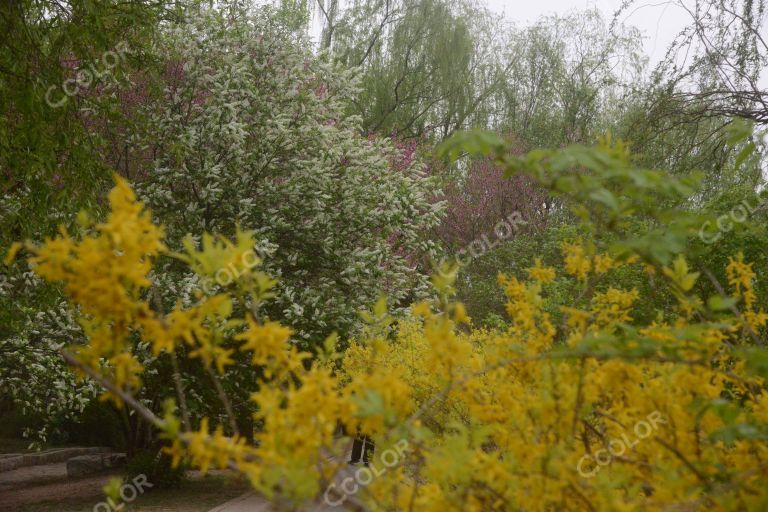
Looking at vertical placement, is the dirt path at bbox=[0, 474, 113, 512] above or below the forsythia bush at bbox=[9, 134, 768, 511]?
below

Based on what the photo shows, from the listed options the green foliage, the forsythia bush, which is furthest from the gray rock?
the forsythia bush

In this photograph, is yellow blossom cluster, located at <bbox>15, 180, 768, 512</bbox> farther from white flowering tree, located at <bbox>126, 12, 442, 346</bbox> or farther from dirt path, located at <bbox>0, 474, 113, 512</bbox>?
dirt path, located at <bbox>0, 474, 113, 512</bbox>

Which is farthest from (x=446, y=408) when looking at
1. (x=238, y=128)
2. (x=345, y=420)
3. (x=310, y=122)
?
(x=310, y=122)

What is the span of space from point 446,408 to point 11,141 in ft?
14.1

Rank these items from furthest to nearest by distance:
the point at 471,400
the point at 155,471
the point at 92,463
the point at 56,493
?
the point at 92,463 < the point at 56,493 < the point at 155,471 < the point at 471,400

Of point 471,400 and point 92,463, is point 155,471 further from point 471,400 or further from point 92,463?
point 471,400

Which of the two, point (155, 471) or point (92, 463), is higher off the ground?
point (155, 471)

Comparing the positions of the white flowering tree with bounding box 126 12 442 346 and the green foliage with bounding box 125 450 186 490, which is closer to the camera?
the white flowering tree with bounding box 126 12 442 346

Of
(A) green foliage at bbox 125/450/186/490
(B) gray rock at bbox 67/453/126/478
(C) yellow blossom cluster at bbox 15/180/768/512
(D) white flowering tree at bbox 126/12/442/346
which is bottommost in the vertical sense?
(B) gray rock at bbox 67/453/126/478

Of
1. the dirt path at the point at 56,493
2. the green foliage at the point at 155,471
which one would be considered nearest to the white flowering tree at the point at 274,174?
the green foliage at the point at 155,471

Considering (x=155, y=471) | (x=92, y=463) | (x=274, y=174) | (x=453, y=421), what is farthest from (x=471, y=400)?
(x=92, y=463)

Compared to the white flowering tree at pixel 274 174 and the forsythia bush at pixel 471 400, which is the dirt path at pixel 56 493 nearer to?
the white flowering tree at pixel 274 174

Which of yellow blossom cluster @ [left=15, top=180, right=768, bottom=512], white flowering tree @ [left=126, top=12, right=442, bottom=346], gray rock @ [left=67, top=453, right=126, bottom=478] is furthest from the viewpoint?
gray rock @ [left=67, top=453, right=126, bottom=478]

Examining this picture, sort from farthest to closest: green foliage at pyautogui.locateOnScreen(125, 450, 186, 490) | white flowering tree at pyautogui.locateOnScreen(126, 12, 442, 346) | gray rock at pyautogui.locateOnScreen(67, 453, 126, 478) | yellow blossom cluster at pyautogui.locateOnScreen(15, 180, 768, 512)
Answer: gray rock at pyautogui.locateOnScreen(67, 453, 126, 478) → green foliage at pyautogui.locateOnScreen(125, 450, 186, 490) → white flowering tree at pyautogui.locateOnScreen(126, 12, 442, 346) → yellow blossom cluster at pyautogui.locateOnScreen(15, 180, 768, 512)
